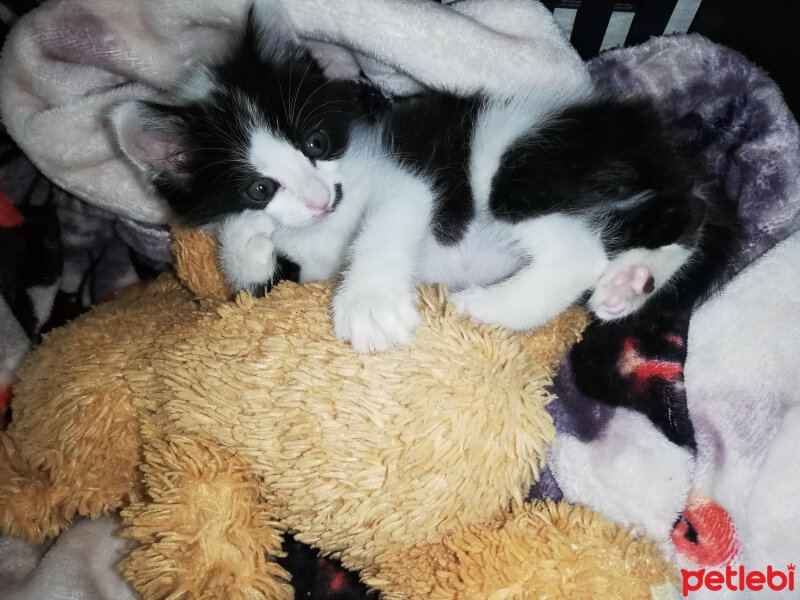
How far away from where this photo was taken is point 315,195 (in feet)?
4.14

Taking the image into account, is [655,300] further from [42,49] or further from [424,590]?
[42,49]

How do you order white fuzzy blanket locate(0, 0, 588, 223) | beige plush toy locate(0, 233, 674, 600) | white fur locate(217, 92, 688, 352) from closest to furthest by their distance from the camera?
beige plush toy locate(0, 233, 674, 600) < white fur locate(217, 92, 688, 352) < white fuzzy blanket locate(0, 0, 588, 223)

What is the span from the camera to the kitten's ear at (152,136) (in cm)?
126

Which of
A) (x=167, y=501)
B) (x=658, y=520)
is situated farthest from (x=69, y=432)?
(x=658, y=520)

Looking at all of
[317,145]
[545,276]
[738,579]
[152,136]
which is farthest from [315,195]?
[738,579]

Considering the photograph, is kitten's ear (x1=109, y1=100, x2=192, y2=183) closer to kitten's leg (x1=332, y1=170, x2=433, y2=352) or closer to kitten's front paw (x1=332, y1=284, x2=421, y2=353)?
kitten's leg (x1=332, y1=170, x2=433, y2=352)

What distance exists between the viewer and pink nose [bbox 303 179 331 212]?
126 centimetres

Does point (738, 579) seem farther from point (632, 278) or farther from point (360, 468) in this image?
point (360, 468)

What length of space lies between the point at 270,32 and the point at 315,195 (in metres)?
0.41

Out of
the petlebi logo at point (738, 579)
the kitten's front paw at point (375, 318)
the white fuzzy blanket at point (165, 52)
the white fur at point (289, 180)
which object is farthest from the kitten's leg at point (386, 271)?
the petlebi logo at point (738, 579)

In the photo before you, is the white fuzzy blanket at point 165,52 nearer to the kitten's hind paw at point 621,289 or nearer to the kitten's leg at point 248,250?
the kitten's leg at point 248,250

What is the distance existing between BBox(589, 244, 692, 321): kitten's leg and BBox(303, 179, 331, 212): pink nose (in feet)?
1.99

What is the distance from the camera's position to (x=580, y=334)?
1.43 meters

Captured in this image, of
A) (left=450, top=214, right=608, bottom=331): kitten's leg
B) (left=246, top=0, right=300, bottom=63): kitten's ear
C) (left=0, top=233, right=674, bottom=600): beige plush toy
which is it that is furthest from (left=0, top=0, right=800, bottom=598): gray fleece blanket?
(left=0, top=233, right=674, bottom=600): beige plush toy
